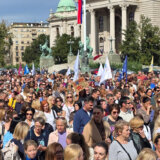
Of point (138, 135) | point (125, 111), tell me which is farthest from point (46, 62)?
point (138, 135)

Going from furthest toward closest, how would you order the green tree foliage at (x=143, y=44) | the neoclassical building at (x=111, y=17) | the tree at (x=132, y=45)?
the neoclassical building at (x=111, y=17) → the tree at (x=132, y=45) → the green tree foliage at (x=143, y=44)

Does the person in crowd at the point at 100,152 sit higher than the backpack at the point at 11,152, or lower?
higher

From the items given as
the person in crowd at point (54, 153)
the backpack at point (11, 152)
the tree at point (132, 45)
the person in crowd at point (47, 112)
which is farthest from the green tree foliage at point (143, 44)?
the person in crowd at point (54, 153)

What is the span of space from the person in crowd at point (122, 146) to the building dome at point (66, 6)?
96.4 m

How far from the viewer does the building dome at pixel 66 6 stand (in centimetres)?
10351

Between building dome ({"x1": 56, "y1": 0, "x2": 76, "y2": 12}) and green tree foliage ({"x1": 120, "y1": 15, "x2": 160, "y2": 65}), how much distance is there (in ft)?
150

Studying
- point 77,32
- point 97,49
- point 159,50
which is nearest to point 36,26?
point 77,32

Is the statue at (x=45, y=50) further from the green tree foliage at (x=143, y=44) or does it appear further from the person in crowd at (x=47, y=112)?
the person in crowd at (x=47, y=112)

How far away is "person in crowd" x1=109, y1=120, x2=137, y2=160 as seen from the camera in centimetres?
685

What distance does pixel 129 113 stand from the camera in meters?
10.4

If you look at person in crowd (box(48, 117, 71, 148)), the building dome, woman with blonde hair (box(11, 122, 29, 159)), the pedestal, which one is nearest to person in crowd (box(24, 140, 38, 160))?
woman with blonde hair (box(11, 122, 29, 159))

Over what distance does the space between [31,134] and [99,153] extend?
201cm

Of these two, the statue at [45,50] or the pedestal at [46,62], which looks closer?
the pedestal at [46,62]

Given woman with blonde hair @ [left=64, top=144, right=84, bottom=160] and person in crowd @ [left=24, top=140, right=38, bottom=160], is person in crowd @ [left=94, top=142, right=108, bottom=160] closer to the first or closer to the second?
woman with blonde hair @ [left=64, top=144, right=84, bottom=160]
